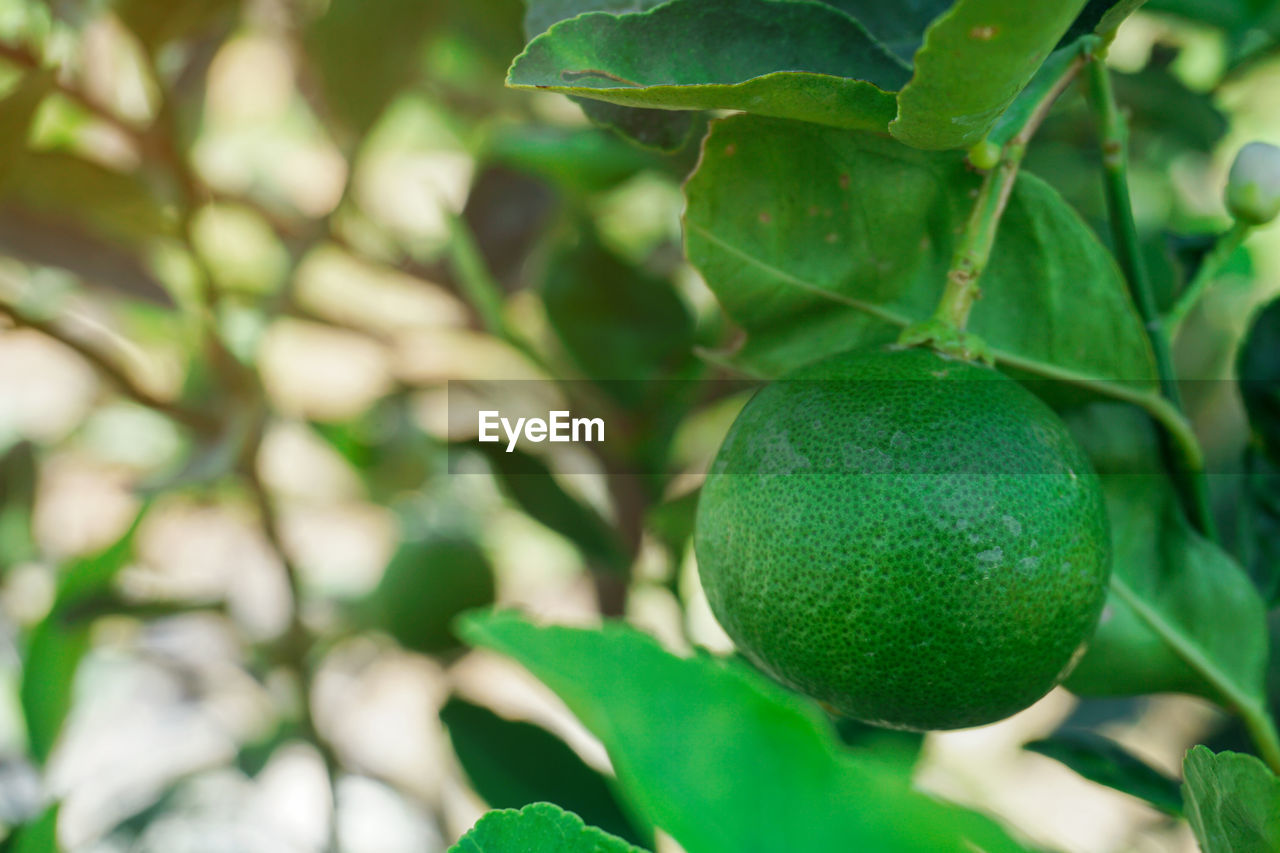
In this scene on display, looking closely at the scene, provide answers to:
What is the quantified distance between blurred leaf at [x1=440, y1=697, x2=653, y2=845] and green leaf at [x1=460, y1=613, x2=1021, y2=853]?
280 millimetres

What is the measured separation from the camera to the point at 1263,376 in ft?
1.78

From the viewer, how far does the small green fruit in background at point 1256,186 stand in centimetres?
43

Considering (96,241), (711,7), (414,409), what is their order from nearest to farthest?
(711,7) → (96,241) → (414,409)

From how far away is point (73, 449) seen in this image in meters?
1.23

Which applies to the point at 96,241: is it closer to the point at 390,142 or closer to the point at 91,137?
the point at 91,137

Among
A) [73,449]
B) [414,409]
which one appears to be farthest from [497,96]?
[73,449]

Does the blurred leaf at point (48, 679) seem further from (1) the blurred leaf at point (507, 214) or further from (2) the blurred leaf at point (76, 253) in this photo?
(1) the blurred leaf at point (507, 214)

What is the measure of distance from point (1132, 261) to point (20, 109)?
70 cm

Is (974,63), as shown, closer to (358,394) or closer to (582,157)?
(582,157)

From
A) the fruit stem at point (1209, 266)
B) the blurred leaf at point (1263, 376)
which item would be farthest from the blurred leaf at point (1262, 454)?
the fruit stem at point (1209, 266)

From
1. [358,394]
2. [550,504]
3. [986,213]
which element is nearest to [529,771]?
[550,504]

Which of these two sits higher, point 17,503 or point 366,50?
point 366,50

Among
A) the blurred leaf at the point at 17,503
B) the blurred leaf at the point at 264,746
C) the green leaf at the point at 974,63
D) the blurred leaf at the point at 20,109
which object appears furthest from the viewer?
the blurred leaf at the point at 17,503

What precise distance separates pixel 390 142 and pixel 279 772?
840 mm
